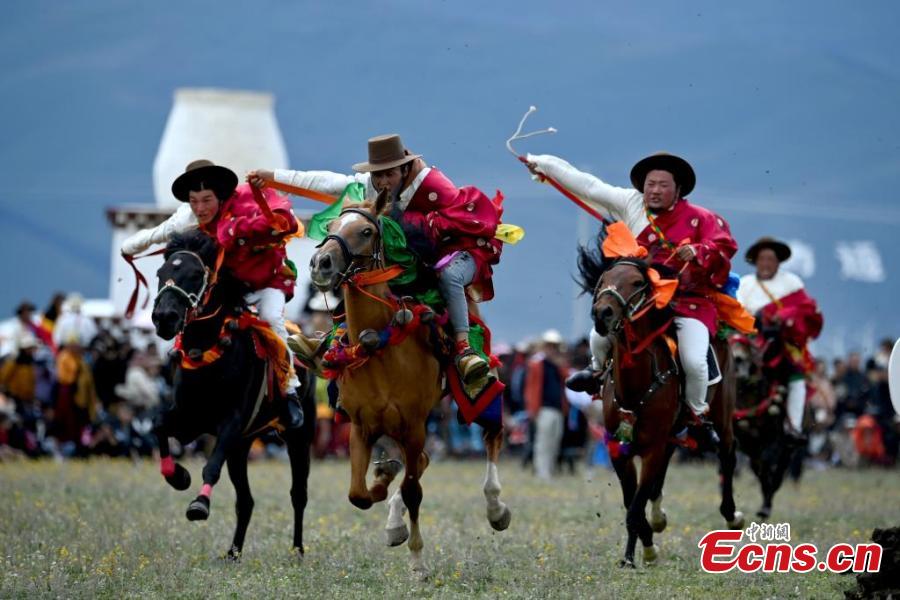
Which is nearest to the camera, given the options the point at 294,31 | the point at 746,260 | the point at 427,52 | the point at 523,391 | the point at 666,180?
the point at 666,180

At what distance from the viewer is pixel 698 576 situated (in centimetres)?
997

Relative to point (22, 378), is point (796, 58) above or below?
above

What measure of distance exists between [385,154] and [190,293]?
1607mm

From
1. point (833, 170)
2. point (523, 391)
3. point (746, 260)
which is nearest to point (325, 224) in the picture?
point (746, 260)

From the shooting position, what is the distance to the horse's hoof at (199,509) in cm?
955

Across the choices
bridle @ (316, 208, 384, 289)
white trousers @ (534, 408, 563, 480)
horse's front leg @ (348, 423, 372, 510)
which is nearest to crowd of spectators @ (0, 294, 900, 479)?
white trousers @ (534, 408, 563, 480)

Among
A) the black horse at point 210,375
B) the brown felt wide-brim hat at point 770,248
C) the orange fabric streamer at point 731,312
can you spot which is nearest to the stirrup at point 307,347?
the black horse at point 210,375

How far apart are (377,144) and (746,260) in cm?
720

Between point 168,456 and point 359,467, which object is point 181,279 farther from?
point 359,467

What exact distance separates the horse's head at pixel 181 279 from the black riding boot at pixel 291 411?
119cm

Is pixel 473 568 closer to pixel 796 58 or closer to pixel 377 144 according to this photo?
pixel 377 144

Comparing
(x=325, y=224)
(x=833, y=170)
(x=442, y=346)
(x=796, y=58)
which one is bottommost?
(x=442, y=346)

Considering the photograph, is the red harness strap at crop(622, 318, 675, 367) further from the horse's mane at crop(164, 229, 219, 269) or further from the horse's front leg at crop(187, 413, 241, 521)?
the horse's mane at crop(164, 229, 219, 269)

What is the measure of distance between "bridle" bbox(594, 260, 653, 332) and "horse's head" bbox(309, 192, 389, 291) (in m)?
1.63
